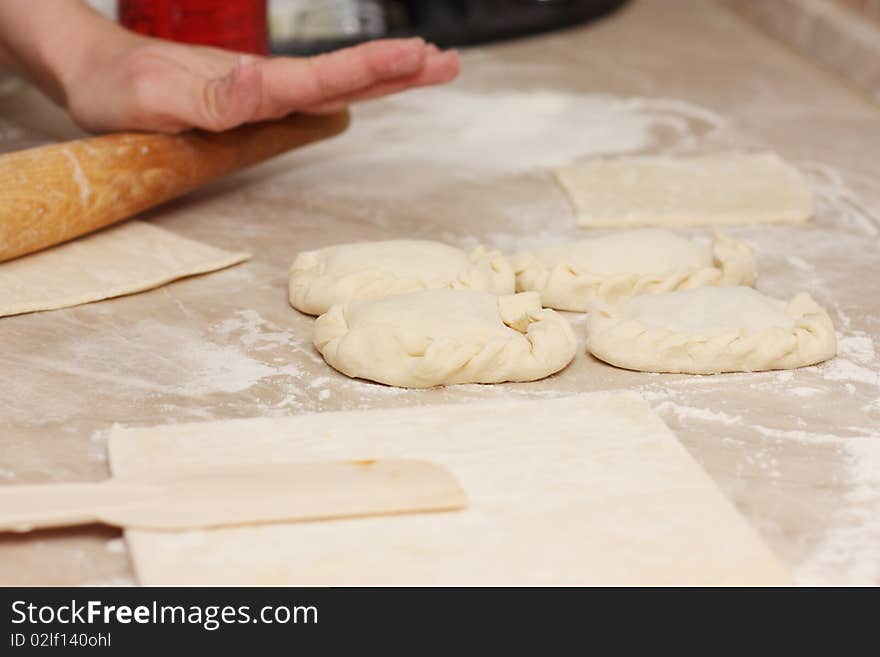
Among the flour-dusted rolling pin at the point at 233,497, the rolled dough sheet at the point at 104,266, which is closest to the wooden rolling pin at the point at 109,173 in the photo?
the rolled dough sheet at the point at 104,266

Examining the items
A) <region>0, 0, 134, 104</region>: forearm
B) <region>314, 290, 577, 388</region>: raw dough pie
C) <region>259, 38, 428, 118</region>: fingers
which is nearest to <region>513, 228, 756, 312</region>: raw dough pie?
<region>314, 290, 577, 388</region>: raw dough pie

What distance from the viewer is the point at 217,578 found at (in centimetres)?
102

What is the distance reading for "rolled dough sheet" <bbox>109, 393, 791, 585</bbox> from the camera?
104 centimetres

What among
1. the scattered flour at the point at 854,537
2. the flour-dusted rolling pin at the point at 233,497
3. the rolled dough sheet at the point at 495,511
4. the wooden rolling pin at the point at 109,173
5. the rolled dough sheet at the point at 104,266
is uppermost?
the wooden rolling pin at the point at 109,173

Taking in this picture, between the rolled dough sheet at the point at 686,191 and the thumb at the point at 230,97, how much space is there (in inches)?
24.4

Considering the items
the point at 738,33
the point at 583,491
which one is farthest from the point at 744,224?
the point at 738,33

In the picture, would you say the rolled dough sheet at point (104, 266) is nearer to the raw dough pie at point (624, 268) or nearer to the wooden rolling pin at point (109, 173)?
the wooden rolling pin at point (109, 173)

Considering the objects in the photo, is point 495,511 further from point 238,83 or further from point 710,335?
point 238,83

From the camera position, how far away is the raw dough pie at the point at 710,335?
4.75 ft

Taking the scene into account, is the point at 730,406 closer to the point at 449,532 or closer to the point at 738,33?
the point at 449,532

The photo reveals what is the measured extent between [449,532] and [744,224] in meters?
1.15

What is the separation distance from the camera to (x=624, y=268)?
5.50 ft

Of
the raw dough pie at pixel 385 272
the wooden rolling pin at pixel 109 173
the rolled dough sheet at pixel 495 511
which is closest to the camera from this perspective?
the rolled dough sheet at pixel 495 511

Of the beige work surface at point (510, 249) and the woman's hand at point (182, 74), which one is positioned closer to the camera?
the beige work surface at point (510, 249)
